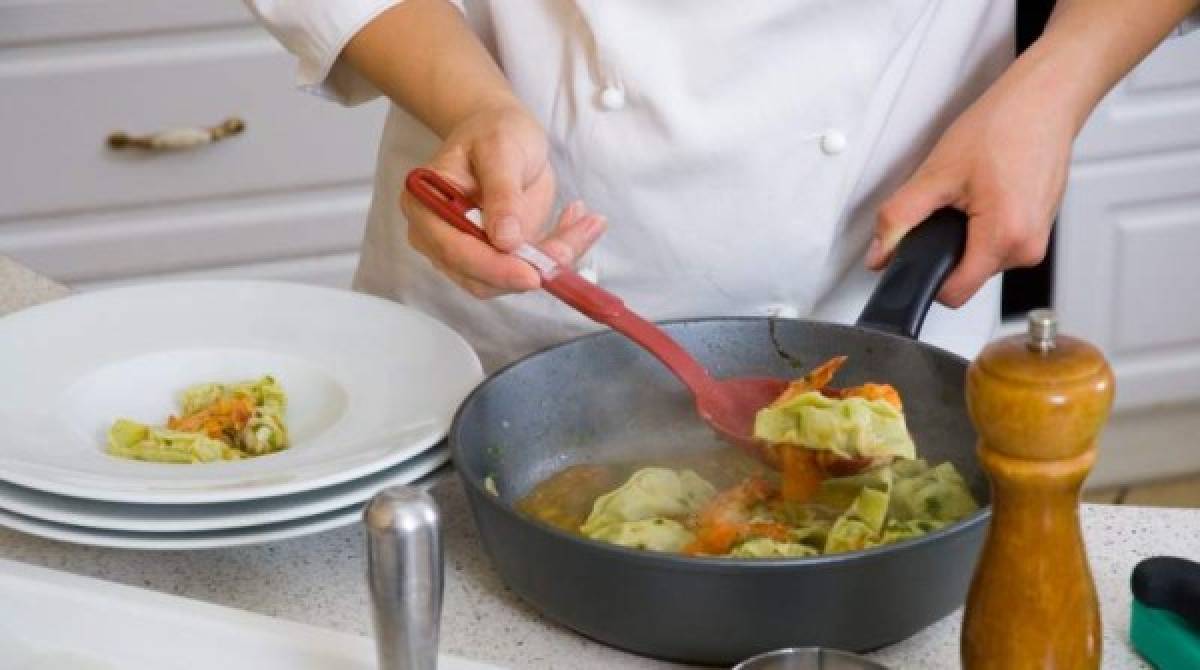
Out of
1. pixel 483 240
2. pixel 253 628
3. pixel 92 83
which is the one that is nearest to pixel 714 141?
pixel 483 240

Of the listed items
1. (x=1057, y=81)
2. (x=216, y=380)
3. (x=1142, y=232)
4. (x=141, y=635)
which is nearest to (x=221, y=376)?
(x=216, y=380)

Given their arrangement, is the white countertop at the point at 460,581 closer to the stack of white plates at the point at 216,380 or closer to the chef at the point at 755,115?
the stack of white plates at the point at 216,380

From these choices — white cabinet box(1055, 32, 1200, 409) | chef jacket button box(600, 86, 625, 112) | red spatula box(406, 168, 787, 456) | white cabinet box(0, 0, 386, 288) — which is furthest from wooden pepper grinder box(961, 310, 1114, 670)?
white cabinet box(1055, 32, 1200, 409)

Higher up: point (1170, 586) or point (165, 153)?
point (1170, 586)

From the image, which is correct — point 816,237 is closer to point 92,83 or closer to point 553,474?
point 553,474

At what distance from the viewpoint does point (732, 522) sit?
0.89 meters

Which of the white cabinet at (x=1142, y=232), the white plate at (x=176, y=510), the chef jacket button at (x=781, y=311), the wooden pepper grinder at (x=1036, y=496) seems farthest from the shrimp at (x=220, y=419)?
the white cabinet at (x=1142, y=232)

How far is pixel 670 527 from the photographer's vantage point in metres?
0.88

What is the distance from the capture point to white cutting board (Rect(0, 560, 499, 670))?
78cm

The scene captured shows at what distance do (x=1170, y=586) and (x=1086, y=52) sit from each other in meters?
0.47

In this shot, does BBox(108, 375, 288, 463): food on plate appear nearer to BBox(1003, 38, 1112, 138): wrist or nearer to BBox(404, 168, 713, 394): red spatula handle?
BBox(404, 168, 713, 394): red spatula handle

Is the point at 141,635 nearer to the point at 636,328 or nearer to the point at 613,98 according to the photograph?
the point at 636,328

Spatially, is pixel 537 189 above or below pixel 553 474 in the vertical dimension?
above

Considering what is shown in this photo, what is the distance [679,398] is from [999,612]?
0.40 m
